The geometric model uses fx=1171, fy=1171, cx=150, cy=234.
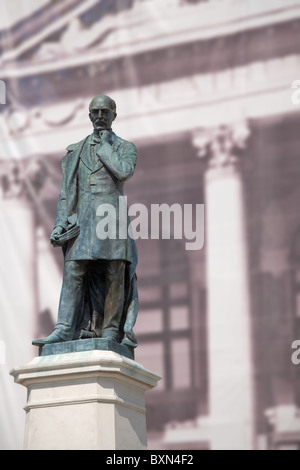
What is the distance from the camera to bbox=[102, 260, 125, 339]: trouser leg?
287 inches

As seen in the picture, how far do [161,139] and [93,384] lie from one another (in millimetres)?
Result: 6677

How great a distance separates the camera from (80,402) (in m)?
6.89

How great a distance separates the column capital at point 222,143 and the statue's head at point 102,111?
17.4ft

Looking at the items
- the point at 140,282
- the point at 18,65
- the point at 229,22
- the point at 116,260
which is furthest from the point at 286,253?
the point at 116,260

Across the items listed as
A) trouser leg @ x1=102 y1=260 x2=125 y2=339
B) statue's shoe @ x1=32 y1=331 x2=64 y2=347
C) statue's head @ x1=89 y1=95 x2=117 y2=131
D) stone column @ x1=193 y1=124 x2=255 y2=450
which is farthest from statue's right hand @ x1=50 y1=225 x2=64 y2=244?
stone column @ x1=193 y1=124 x2=255 y2=450

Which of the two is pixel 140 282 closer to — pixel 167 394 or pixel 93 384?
pixel 167 394

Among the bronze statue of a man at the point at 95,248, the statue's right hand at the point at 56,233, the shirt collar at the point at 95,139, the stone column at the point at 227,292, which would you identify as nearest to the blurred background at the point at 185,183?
the stone column at the point at 227,292

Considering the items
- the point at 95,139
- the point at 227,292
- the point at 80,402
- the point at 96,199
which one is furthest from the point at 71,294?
the point at 227,292

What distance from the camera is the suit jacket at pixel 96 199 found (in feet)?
24.0

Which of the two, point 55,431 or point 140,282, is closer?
point 55,431

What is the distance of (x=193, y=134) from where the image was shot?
516 inches

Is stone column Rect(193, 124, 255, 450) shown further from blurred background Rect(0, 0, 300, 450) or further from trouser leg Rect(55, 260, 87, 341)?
trouser leg Rect(55, 260, 87, 341)

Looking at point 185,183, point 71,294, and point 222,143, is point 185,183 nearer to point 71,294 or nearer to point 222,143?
point 222,143

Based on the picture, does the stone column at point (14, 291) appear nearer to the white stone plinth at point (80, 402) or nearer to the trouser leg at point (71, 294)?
the trouser leg at point (71, 294)
